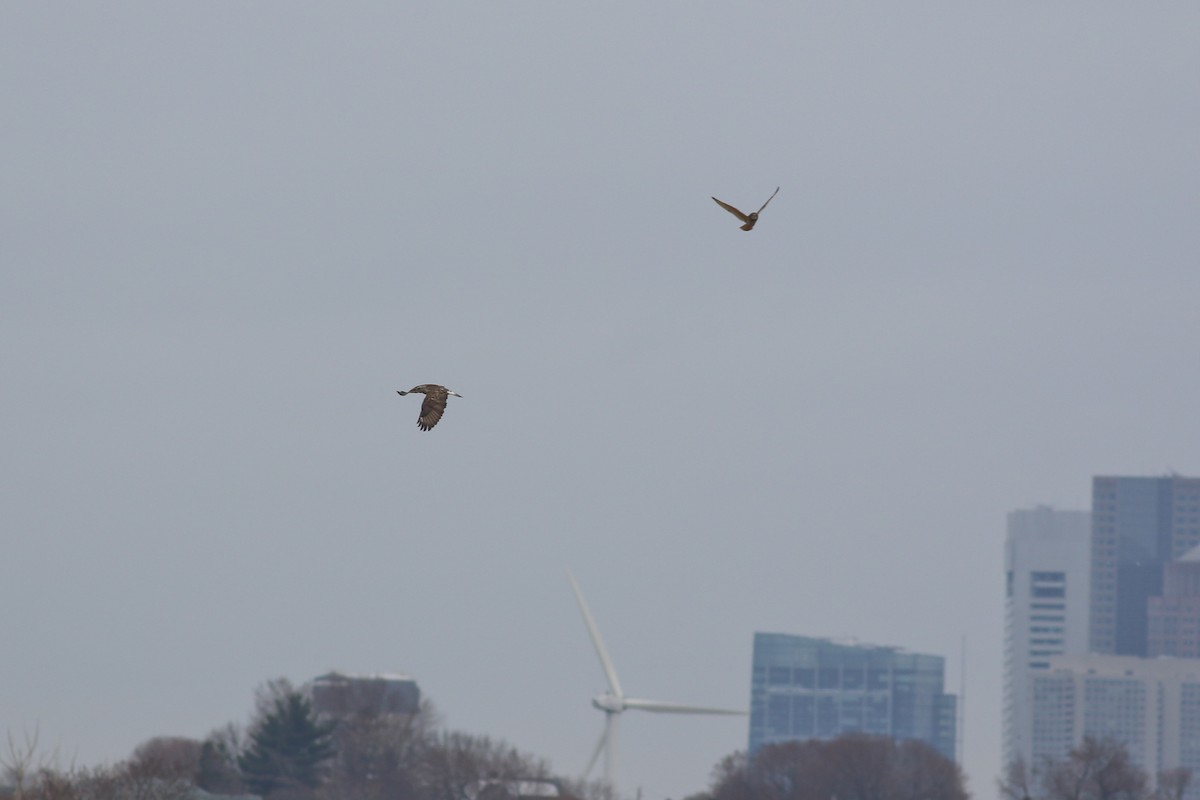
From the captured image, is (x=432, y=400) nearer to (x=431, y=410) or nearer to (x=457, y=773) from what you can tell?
(x=431, y=410)

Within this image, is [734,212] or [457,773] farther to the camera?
[457,773]

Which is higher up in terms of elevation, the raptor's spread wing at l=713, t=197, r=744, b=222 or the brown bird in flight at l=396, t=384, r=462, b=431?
the raptor's spread wing at l=713, t=197, r=744, b=222

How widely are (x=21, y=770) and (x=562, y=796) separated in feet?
468

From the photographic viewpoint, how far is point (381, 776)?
19925 centimetres

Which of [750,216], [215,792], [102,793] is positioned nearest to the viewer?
[750,216]

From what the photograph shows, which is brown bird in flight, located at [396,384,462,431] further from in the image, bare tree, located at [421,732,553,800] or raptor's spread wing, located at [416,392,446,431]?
bare tree, located at [421,732,553,800]

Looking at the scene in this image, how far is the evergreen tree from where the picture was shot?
183m

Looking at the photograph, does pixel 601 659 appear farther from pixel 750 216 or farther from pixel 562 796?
pixel 750 216

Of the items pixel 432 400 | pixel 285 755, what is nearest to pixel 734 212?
pixel 432 400

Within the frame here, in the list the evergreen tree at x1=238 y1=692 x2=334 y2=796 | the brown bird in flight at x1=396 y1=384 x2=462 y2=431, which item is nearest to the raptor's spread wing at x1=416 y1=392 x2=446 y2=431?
the brown bird in flight at x1=396 y1=384 x2=462 y2=431

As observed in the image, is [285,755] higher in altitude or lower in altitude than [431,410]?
higher

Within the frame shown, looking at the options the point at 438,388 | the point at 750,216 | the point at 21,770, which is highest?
the point at 750,216

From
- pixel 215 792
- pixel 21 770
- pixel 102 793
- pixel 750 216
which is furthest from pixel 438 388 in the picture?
pixel 215 792

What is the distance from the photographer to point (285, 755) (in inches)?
7219
